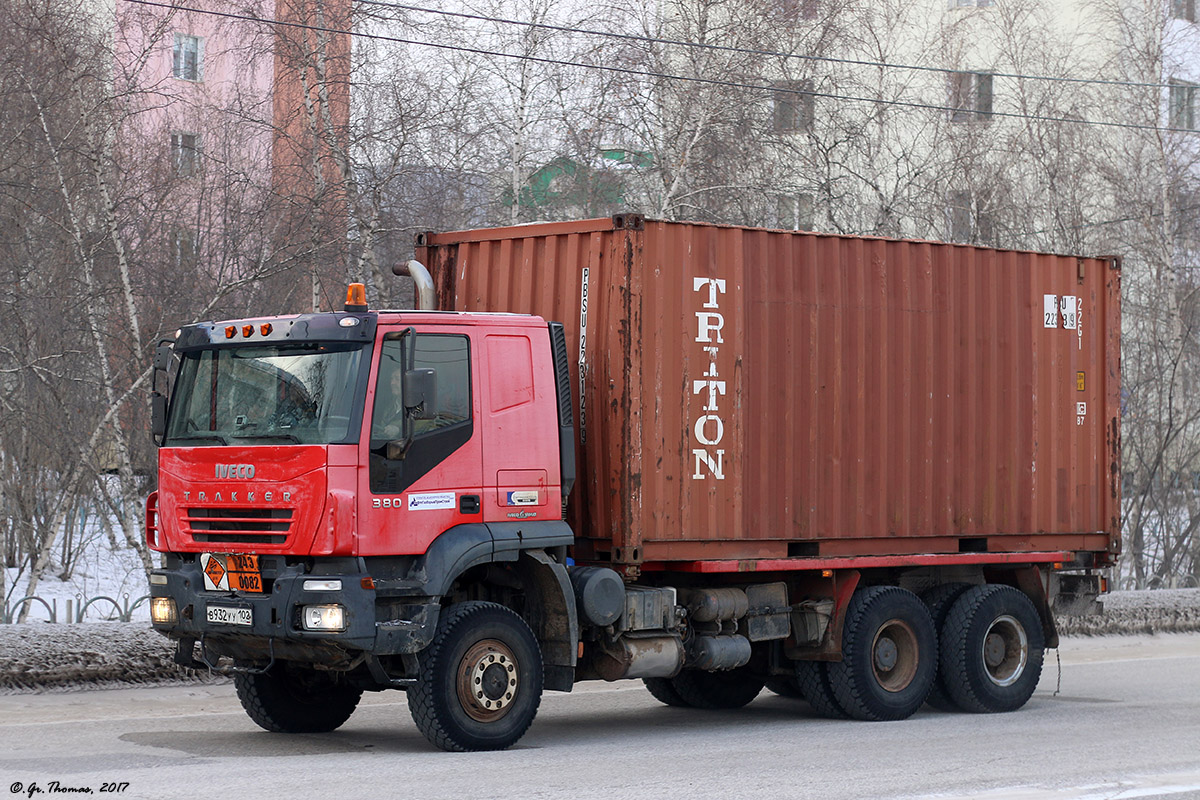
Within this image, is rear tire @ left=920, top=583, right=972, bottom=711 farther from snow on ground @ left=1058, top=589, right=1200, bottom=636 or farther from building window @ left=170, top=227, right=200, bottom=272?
building window @ left=170, top=227, right=200, bottom=272

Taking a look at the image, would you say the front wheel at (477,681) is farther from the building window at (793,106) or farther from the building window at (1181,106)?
the building window at (1181,106)

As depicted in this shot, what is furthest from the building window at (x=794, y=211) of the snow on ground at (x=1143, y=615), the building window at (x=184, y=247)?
the building window at (x=184, y=247)

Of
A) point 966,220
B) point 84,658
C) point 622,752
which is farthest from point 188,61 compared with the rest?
point 622,752

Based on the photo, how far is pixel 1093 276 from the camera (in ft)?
44.1

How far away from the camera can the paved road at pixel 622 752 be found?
27.9 feet

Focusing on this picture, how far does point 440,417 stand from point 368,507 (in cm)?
75

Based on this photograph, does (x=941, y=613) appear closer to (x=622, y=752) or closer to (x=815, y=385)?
(x=815, y=385)

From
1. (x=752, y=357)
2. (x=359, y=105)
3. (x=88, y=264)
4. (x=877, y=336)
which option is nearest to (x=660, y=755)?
(x=752, y=357)

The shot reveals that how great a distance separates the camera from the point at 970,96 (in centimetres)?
2641

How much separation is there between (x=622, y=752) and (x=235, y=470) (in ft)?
9.60

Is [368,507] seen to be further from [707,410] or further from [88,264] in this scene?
[88,264]

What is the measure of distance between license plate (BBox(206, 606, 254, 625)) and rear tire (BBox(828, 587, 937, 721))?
4.40m

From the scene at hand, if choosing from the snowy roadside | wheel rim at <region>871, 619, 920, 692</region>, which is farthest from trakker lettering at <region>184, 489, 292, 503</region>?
wheel rim at <region>871, 619, 920, 692</region>

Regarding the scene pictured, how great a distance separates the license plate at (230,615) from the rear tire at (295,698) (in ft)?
2.80
